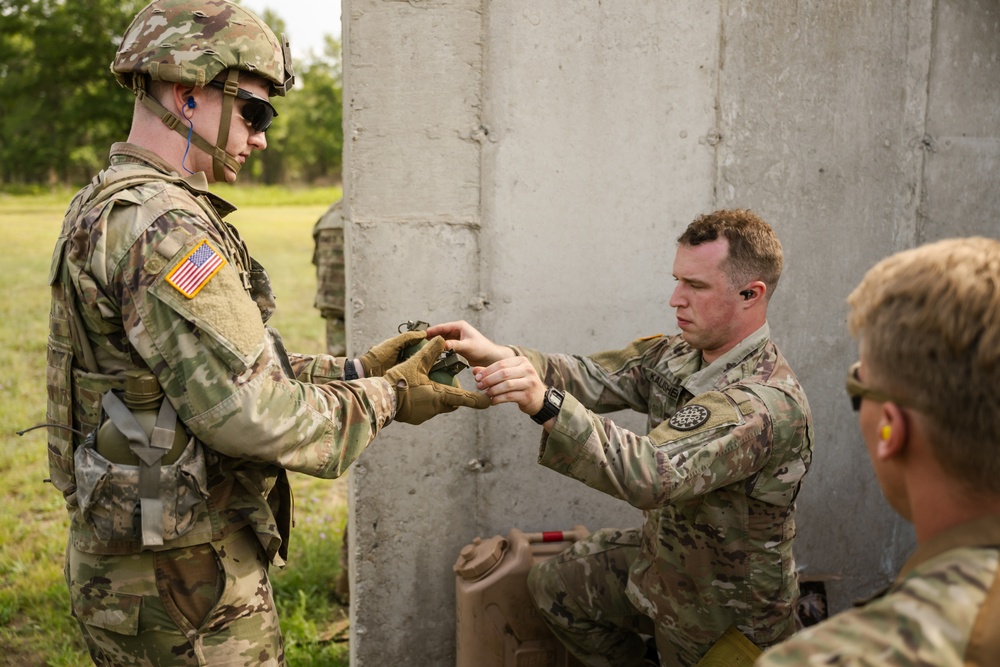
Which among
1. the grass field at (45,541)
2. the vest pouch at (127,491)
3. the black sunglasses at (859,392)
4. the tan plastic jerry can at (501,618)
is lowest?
the grass field at (45,541)

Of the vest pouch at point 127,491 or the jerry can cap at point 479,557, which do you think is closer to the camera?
the vest pouch at point 127,491

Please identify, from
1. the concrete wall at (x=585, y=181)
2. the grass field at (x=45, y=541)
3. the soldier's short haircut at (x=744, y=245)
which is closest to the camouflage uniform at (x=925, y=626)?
the soldier's short haircut at (x=744, y=245)

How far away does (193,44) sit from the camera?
2.55 meters

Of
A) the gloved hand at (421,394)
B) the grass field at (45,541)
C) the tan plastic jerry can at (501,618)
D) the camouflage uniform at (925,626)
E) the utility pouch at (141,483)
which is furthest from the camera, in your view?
the grass field at (45,541)

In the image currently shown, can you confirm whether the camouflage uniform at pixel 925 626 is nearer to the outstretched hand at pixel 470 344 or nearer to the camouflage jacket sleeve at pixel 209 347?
the camouflage jacket sleeve at pixel 209 347

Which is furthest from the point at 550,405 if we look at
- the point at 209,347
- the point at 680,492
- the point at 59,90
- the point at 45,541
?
the point at 59,90

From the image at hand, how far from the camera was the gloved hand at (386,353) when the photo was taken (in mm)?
3279

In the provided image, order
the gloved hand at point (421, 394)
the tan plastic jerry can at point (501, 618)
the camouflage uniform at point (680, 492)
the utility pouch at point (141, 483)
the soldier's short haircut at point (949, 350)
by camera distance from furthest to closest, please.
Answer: the tan plastic jerry can at point (501, 618)
the gloved hand at point (421, 394)
the camouflage uniform at point (680, 492)
the utility pouch at point (141, 483)
the soldier's short haircut at point (949, 350)

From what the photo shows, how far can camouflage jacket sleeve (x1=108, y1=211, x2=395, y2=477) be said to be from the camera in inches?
90.2

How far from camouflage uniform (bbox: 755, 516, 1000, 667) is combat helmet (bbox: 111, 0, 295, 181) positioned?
211cm

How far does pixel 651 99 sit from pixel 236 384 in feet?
7.54

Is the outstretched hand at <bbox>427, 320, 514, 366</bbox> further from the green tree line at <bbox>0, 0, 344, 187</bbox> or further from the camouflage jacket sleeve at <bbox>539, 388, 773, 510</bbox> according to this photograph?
the green tree line at <bbox>0, 0, 344, 187</bbox>

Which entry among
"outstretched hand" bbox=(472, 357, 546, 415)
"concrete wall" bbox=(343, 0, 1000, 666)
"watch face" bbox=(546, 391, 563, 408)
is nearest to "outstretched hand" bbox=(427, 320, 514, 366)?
"concrete wall" bbox=(343, 0, 1000, 666)

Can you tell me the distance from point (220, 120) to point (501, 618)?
84.5 inches
